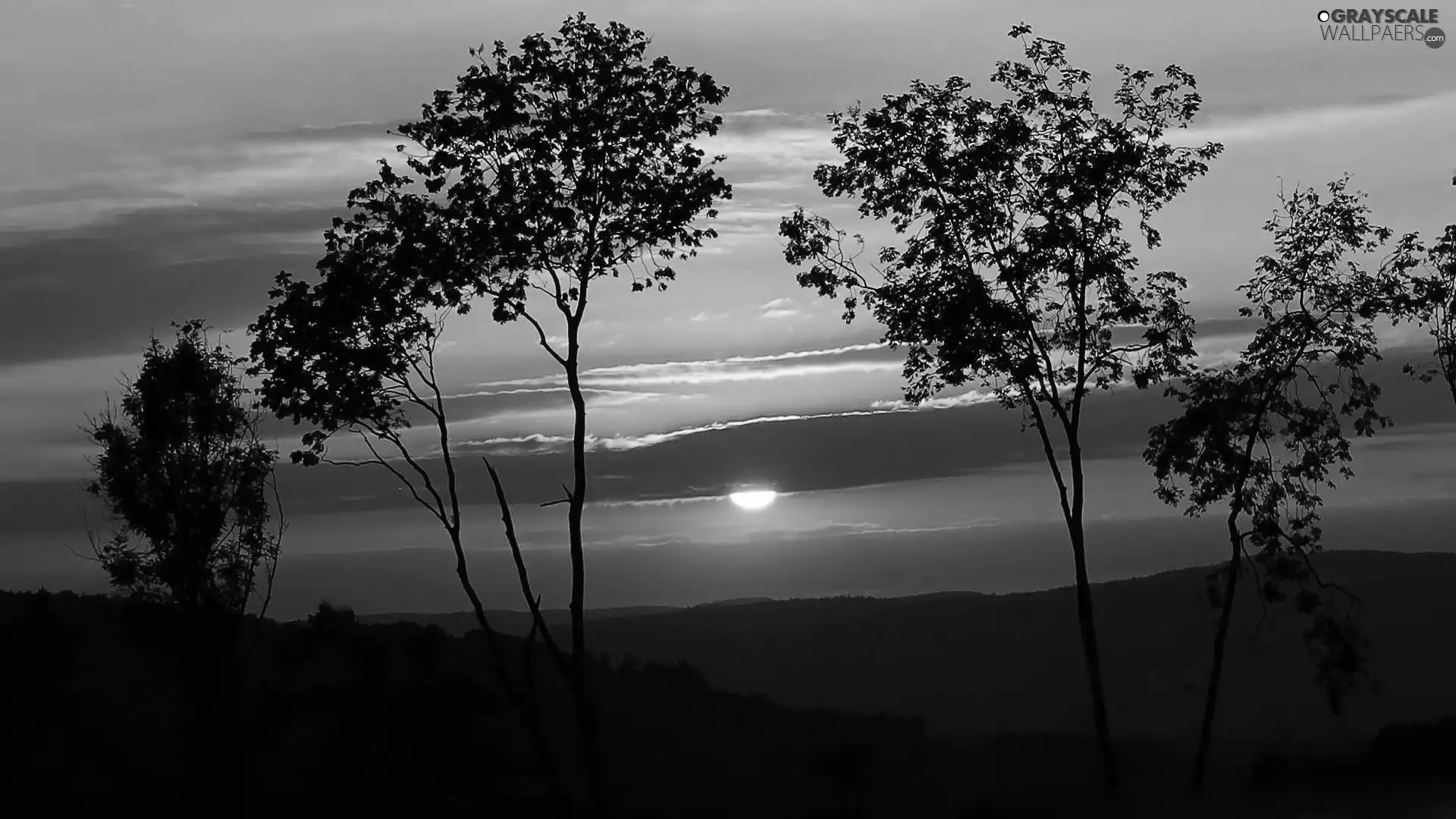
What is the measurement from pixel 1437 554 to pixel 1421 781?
160827mm

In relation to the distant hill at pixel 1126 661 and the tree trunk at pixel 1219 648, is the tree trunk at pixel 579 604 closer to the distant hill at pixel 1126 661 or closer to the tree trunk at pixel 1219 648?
the tree trunk at pixel 1219 648

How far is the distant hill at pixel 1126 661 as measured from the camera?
381 ft

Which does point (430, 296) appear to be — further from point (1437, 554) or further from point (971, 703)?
point (1437, 554)

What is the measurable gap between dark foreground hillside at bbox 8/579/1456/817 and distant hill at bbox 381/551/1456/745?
28027 millimetres

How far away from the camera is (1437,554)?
178125mm

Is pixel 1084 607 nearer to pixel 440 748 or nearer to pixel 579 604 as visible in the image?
pixel 579 604

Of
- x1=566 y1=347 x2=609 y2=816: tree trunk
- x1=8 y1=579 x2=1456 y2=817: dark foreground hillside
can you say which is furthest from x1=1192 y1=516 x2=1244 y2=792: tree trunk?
x1=566 y1=347 x2=609 y2=816: tree trunk

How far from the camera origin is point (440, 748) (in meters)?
54.9

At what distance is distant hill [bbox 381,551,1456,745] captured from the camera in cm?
11612

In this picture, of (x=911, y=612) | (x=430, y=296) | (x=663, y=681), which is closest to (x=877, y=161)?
(x=430, y=296)

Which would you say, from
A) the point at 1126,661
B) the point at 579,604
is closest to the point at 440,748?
the point at 579,604

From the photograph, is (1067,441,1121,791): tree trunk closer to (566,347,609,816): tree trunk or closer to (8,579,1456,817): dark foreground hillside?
(8,579,1456,817): dark foreground hillside

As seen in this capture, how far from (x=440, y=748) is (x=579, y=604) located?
1065 inches

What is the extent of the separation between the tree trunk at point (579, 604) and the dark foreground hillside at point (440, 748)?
290 centimetres
